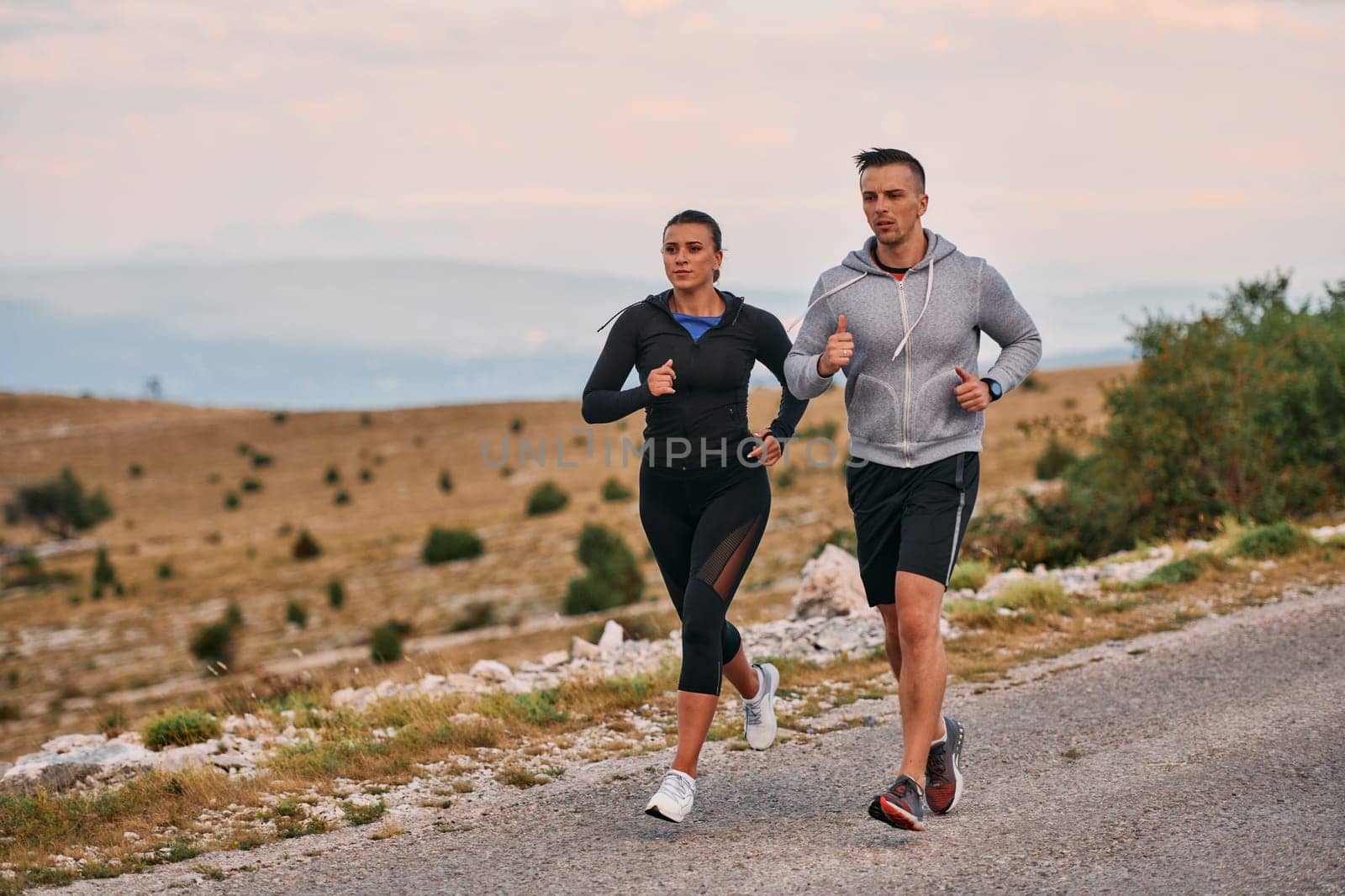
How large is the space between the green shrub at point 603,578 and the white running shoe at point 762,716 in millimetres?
21900

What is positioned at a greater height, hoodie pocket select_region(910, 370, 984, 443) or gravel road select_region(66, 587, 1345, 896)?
hoodie pocket select_region(910, 370, 984, 443)

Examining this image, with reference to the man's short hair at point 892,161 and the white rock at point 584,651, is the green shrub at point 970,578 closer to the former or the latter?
the white rock at point 584,651

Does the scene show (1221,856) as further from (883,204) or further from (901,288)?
(883,204)

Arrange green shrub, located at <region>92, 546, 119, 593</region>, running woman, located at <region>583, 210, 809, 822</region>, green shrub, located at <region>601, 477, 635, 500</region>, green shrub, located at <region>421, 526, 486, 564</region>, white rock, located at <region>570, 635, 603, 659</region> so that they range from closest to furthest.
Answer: running woman, located at <region>583, 210, 809, 822</region>
white rock, located at <region>570, 635, 603, 659</region>
green shrub, located at <region>421, 526, 486, 564</region>
green shrub, located at <region>92, 546, 119, 593</region>
green shrub, located at <region>601, 477, 635, 500</region>

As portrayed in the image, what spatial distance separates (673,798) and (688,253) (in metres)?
2.51

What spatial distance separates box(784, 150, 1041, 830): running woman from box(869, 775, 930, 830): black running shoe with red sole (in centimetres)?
1

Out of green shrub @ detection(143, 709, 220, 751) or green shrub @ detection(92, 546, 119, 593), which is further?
green shrub @ detection(92, 546, 119, 593)

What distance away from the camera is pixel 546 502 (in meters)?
45.7

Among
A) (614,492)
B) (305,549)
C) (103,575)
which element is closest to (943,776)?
(305,549)

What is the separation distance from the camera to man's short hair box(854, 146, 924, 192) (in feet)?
18.1

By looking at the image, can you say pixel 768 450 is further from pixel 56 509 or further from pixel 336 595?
pixel 56 509

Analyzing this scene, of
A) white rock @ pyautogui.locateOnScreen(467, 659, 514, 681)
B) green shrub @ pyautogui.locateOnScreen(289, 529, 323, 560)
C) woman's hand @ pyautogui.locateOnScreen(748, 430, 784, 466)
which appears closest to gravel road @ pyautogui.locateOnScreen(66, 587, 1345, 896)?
woman's hand @ pyautogui.locateOnScreen(748, 430, 784, 466)

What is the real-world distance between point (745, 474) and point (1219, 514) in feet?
51.2

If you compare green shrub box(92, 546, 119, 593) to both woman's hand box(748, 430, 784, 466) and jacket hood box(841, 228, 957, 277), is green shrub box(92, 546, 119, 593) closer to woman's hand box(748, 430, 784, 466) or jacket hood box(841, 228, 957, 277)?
woman's hand box(748, 430, 784, 466)
